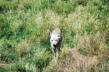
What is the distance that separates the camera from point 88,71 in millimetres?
6430

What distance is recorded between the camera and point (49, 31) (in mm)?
8578

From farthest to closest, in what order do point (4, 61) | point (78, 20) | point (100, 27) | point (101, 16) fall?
point (101, 16), point (78, 20), point (100, 27), point (4, 61)

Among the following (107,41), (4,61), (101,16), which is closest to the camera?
(4,61)

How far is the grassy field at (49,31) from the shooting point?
673 cm

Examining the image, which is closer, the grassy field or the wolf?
the grassy field

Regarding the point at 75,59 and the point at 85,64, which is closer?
the point at 85,64

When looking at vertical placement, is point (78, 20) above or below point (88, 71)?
above

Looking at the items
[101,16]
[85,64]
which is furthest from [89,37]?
[101,16]

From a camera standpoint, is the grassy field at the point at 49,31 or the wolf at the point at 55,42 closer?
the grassy field at the point at 49,31

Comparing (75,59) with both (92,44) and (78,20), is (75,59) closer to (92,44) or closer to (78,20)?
(92,44)

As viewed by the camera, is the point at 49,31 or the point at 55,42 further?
the point at 49,31

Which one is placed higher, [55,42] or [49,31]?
[55,42]

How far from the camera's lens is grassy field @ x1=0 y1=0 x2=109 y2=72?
6727 millimetres

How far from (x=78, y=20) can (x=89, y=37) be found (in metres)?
1.73
